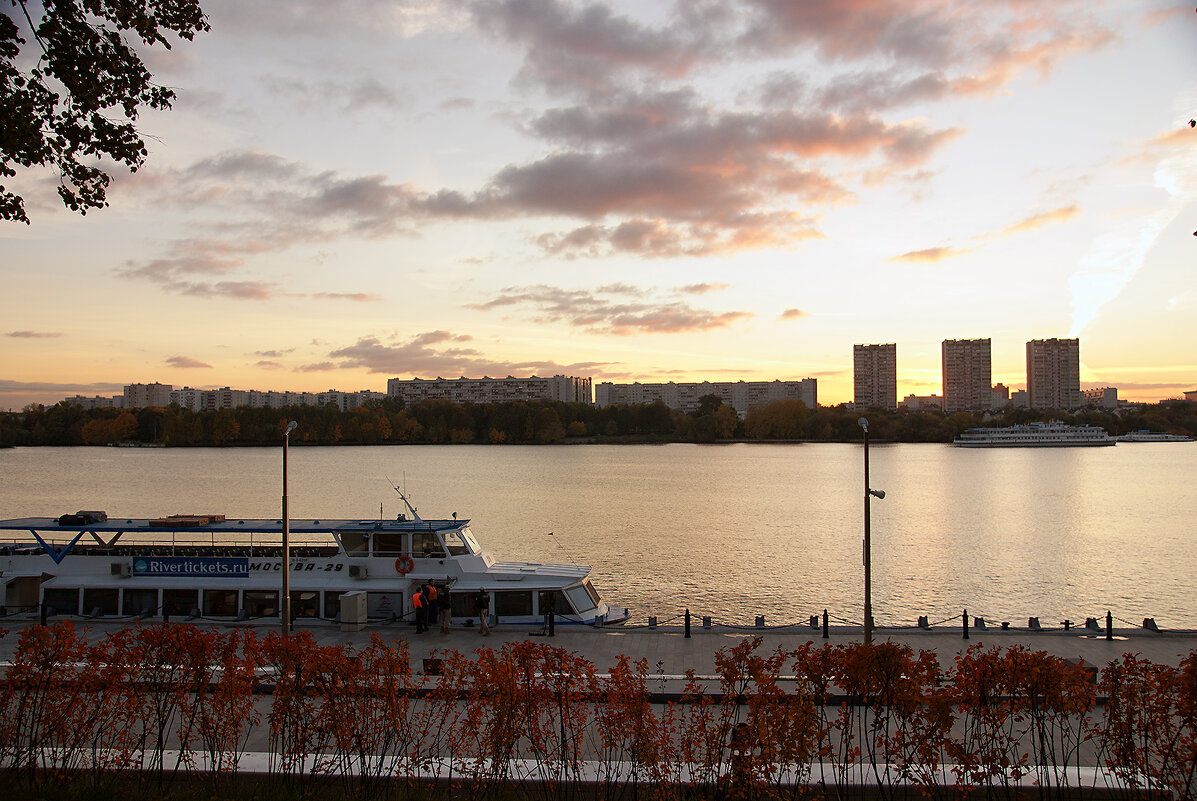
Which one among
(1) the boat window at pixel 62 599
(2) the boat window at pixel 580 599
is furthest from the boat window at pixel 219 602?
(2) the boat window at pixel 580 599

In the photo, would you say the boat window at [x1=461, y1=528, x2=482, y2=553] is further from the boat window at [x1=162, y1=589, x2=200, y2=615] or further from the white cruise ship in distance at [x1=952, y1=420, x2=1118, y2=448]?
the white cruise ship in distance at [x1=952, y1=420, x2=1118, y2=448]

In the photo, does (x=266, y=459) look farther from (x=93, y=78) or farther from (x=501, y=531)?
(x=93, y=78)

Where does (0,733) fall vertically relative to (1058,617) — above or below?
above

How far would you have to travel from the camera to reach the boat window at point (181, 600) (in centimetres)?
2264

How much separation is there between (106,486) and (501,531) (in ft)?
171

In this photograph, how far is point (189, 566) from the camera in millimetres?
22859

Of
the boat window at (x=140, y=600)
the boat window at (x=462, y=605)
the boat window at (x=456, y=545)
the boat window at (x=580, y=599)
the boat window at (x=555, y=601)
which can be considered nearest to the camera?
the boat window at (x=462, y=605)

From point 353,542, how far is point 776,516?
1734 inches

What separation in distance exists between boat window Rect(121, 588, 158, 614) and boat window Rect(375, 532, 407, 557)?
6.24 meters

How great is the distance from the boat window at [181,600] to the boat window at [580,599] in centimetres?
1052

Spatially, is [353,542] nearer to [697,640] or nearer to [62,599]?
[62,599]

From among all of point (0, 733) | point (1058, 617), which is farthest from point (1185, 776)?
point (1058, 617)

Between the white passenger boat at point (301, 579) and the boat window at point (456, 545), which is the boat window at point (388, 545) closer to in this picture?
the white passenger boat at point (301, 579)

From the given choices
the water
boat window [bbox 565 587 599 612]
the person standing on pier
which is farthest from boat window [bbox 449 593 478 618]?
the water
